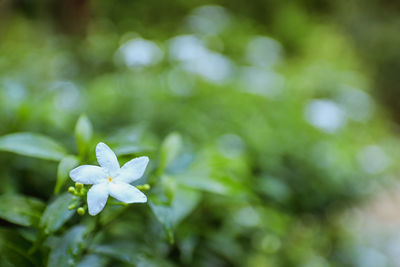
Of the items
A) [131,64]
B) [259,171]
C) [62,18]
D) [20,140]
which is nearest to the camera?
[20,140]

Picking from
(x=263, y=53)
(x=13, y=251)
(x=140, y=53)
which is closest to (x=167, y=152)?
(x=13, y=251)

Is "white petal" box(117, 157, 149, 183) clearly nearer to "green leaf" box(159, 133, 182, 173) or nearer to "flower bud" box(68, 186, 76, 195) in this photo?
"flower bud" box(68, 186, 76, 195)

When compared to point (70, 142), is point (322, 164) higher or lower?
higher

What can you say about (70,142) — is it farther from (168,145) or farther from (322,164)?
(322,164)

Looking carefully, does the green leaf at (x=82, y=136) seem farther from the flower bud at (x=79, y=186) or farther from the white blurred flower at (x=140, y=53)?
the white blurred flower at (x=140, y=53)

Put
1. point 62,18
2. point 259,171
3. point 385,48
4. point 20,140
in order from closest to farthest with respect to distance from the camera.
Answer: point 20,140 → point 259,171 → point 62,18 → point 385,48

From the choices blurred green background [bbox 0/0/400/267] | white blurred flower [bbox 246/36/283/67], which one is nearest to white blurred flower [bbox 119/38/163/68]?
blurred green background [bbox 0/0/400/267]

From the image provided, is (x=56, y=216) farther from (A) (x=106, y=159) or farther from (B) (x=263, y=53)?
(B) (x=263, y=53)

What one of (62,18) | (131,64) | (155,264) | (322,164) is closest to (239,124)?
(322,164)
